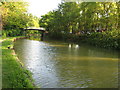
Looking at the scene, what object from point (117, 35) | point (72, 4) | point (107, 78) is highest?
point (72, 4)

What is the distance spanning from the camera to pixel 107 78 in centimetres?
784

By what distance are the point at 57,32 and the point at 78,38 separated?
40.9ft

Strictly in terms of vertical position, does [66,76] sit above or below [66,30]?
below

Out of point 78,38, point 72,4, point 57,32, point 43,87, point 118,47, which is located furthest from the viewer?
point 57,32

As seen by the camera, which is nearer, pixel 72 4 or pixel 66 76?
pixel 66 76

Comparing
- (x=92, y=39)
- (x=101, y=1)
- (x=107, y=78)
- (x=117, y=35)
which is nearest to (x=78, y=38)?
(x=92, y=39)

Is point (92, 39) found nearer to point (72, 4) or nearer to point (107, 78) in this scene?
point (72, 4)

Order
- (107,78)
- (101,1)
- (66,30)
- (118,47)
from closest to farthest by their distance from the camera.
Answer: (107,78) → (118,47) → (101,1) → (66,30)

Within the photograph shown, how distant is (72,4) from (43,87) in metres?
28.7

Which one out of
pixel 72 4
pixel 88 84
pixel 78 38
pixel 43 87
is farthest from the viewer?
pixel 72 4

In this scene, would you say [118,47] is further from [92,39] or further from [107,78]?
[107,78]

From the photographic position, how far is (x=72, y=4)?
33250 mm

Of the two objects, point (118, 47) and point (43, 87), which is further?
point (118, 47)

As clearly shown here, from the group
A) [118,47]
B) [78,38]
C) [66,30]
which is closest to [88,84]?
[118,47]
